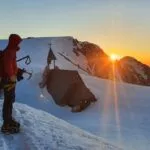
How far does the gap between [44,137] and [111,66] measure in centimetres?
3567

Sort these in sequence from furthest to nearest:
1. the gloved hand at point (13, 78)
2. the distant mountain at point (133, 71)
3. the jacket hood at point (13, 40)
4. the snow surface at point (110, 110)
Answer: the distant mountain at point (133, 71) < the snow surface at point (110, 110) < the gloved hand at point (13, 78) < the jacket hood at point (13, 40)

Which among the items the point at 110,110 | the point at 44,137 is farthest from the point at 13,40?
the point at 110,110

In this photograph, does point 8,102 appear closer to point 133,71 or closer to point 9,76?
point 9,76

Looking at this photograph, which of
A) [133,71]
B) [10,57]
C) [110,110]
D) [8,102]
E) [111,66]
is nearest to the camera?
[10,57]

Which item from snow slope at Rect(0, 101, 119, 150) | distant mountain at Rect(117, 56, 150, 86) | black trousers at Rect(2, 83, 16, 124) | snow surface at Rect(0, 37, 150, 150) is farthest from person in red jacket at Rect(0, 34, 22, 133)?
distant mountain at Rect(117, 56, 150, 86)

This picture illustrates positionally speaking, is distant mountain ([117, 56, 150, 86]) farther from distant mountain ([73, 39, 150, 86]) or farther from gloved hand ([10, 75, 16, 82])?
gloved hand ([10, 75, 16, 82])

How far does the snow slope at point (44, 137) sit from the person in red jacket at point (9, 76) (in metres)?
0.25

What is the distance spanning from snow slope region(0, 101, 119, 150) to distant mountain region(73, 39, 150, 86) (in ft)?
97.6

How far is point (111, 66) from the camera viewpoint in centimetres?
4553

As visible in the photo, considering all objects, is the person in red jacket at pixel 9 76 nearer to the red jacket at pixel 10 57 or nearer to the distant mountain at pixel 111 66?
the red jacket at pixel 10 57

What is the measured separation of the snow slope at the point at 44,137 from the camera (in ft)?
31.6

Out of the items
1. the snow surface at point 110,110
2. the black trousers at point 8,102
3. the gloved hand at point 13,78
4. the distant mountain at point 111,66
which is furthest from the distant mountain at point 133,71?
the gloved hand at point 13,78

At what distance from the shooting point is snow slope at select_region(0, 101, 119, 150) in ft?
31.6

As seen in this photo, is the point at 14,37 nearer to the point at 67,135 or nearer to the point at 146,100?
the point at 67,135
